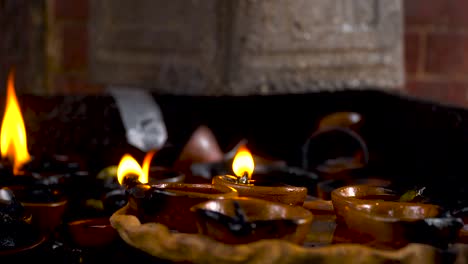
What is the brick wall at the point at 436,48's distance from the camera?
2879 millimetres

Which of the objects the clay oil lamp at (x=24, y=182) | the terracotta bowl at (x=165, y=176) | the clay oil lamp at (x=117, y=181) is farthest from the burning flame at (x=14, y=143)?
the terracotta bowl at (x=165, y=176)

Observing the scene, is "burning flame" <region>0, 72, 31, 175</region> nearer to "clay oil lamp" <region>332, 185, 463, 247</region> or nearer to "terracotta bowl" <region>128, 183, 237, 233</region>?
"terracotta bowl" <region>128, 183, 237, 233</region>

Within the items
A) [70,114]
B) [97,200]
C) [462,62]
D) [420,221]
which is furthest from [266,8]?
[420,221]

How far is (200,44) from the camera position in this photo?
220 cm

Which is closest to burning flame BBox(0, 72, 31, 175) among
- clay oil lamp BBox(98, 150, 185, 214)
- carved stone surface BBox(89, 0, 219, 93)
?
clay oil lamp BBox(98, 150, 185, 214)

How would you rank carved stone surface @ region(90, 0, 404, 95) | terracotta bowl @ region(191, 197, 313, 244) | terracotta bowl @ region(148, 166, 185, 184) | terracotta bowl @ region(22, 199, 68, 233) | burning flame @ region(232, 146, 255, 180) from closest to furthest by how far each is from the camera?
terracotta bowl @ region(191, 197, 313, 244) → burning flame @ region(232, 146, 255, 180) → terracotta bowl @ region(22, 199, 68, 233) → terracotta bowl @ region(148, 166, 185, 184) → carved stone surface @ region(90, 0, 404, 95)

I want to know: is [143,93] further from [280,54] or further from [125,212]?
[125,212]

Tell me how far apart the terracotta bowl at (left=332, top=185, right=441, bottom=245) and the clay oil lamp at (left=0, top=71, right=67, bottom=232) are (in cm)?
60

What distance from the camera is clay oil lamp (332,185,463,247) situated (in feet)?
2.73

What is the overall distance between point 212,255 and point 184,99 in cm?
137

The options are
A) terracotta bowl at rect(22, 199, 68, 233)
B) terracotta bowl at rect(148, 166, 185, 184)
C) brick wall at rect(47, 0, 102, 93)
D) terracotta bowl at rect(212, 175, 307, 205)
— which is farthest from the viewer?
brick wall at rect(47, 0, 102, 93)

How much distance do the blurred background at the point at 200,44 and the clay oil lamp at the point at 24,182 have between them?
0.65 meters

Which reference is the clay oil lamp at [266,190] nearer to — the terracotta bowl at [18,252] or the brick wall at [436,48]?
the terracotta bowl at [18,252]

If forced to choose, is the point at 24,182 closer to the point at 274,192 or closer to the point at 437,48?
the point at 274,192
